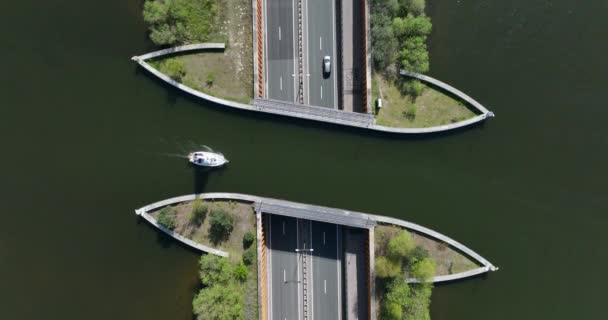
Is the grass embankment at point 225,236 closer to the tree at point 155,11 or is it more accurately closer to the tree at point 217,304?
the tree at point 217,304

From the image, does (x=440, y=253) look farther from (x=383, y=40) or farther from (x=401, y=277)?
(x=383, y=40)

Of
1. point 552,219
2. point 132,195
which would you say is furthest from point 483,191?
point 132,195

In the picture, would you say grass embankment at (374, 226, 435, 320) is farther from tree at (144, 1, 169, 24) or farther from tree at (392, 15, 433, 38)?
tree at (144, 1, 169, 24)

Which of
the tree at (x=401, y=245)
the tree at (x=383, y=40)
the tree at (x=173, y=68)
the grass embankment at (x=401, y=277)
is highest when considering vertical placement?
the tree at (x=383, y=40)

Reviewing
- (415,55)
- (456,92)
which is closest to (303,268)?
(456,92)

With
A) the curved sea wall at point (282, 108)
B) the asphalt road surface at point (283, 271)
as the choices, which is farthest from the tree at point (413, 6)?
the asphalt road surface at point (283, 271)
